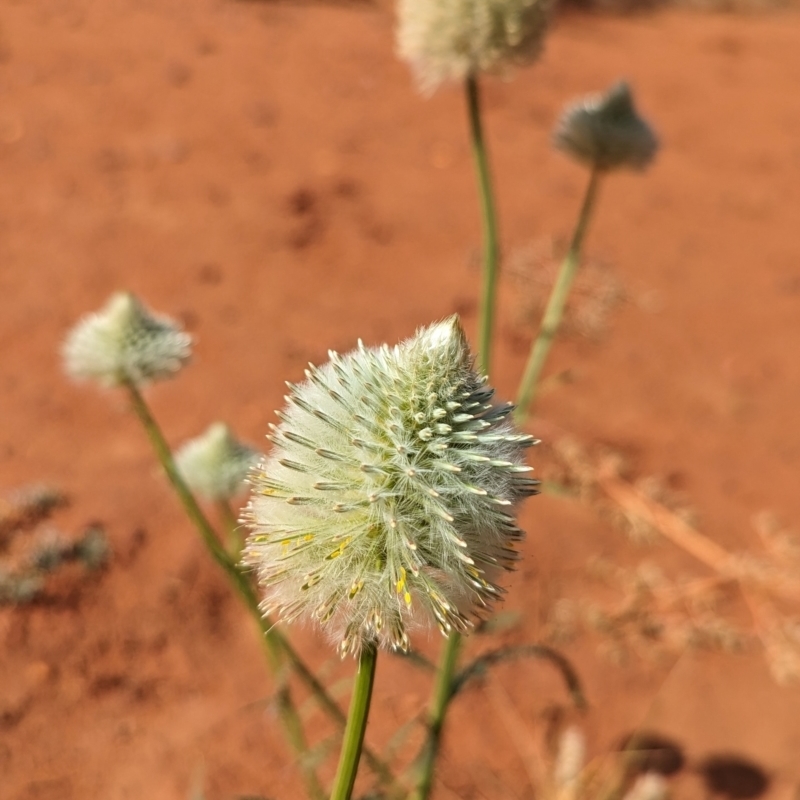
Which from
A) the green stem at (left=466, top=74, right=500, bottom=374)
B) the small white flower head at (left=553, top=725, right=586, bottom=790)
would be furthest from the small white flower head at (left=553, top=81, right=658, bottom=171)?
the small white flower head at (left=553, top=725, right=586, bottom=790)

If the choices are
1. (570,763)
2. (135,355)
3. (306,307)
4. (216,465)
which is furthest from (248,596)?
(306,307)

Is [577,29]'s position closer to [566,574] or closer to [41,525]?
[566,574]

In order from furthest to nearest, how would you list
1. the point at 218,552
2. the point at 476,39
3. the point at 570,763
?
the point at 570,763 < the point at 476,39 < the point at 218,552

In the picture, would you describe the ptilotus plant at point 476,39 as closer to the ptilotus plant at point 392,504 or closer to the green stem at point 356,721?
the ptilotus plant at point 392,504

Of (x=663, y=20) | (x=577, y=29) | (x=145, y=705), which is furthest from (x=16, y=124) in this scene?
(x=663, y=20)

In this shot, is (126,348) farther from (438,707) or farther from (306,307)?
(306,307)
